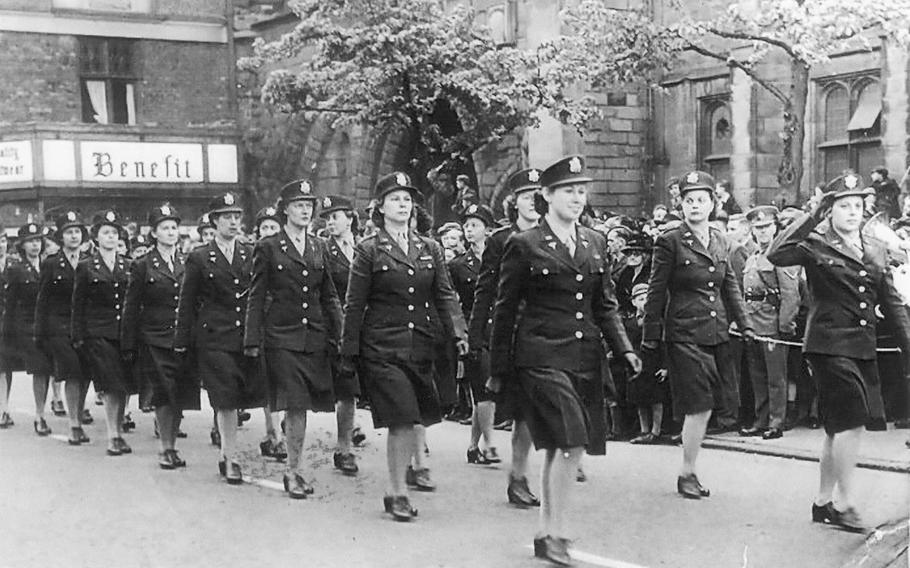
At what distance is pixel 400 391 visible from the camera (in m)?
7.78

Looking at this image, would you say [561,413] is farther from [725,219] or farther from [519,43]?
[519,43]

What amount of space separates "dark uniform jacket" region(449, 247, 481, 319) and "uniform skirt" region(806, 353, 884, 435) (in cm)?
479

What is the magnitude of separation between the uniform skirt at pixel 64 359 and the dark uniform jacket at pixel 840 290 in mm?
7012

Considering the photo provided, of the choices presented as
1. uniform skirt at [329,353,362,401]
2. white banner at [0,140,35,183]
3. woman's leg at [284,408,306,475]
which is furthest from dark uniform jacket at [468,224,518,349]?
white banner at [0,140,35,183]

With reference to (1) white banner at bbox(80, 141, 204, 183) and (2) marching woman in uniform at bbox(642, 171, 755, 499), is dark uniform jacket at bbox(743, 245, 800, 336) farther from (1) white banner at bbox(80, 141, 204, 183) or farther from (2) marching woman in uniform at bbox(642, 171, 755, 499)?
(1) white banner at bbox(80, 141, 204, 183)

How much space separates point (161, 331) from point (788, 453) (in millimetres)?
5364

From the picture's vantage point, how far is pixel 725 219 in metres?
11.1

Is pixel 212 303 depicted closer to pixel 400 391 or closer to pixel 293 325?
pixel 293 325

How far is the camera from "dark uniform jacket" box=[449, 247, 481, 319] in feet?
37.8

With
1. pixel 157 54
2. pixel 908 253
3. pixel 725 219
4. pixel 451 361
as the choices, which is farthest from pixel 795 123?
pixel 157 54

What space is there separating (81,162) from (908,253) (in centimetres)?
609

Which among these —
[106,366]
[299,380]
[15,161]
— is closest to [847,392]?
[299,380]

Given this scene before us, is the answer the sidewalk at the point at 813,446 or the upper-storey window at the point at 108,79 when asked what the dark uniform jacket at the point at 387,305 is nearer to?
the upper-storey window at the point at 108,79

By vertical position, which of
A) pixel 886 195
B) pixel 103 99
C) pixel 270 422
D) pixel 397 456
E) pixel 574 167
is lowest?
pixel 270 422
